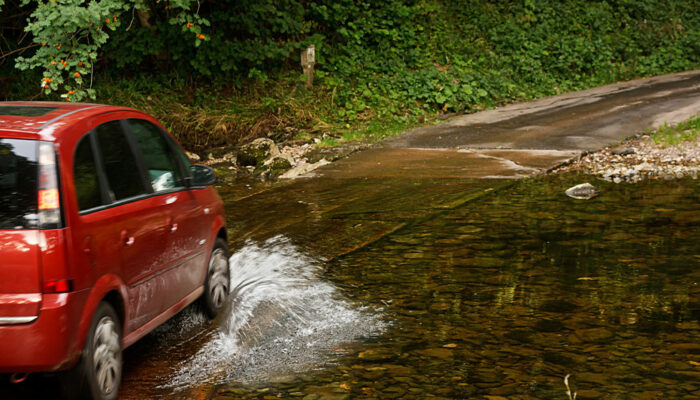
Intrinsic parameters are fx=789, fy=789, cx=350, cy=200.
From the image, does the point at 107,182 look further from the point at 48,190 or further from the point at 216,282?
the point at 216,282

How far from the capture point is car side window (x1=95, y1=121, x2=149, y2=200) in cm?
476

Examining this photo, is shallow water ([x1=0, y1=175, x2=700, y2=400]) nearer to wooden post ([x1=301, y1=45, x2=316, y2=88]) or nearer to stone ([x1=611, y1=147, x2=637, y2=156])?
stone ([x1=611, y1=147, x2=637, y2=156])

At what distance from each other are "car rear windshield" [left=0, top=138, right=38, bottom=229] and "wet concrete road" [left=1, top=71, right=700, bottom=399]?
4.09 feet

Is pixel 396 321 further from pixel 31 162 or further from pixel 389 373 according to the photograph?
pixel 31 162

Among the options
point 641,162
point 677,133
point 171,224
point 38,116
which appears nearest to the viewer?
point 38,116

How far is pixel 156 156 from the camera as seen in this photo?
18.3 ft

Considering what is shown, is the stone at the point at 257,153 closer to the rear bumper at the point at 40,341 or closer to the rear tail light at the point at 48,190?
the rear tail light at the point at 48,190

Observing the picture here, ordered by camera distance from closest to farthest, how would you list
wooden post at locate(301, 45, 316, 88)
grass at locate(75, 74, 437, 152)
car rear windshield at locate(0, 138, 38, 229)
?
car rear windshield at locate(0, 138, 38, 229) < grass at locate(75, 74, 437, 152) < wooden post at locate(301, 45, 316, 88)

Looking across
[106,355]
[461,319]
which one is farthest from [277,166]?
[106,355]

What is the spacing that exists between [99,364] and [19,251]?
2.59 feet

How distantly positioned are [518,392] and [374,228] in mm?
4766

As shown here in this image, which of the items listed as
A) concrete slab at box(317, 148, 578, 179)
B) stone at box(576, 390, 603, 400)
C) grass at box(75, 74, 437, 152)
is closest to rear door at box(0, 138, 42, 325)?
stone at box(576, 390, 603, 400)

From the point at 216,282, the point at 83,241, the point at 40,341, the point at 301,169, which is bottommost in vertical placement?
the point at 301,169

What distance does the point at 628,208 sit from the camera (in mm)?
9758
